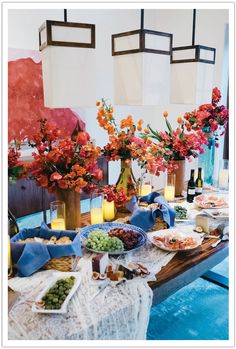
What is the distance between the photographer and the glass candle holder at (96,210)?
166 centimetres

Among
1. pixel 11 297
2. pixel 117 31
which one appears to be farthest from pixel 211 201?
pixel 117 31

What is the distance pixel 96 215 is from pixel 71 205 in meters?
0.15

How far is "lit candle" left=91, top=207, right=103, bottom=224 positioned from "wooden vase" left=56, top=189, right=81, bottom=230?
75 millimetres

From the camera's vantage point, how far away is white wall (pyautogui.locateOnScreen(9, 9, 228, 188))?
9.86 feet

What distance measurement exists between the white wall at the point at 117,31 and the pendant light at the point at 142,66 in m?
1.67

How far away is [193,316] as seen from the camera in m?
1.80

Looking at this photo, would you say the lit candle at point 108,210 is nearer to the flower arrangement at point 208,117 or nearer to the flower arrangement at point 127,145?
the flower arrangement at point 127,145

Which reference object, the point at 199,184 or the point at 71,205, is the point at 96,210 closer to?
the point at 71,205

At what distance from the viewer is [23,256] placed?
1237mm

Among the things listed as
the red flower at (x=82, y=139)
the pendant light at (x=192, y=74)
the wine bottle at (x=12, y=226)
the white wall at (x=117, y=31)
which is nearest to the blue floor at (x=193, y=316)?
the wine bottle at (x=12, y=226)

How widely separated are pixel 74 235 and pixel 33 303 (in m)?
0.35

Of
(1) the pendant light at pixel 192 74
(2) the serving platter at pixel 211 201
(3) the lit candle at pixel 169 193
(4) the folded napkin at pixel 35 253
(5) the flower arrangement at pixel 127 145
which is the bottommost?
(4) the folded napkin at pixel 35 253
